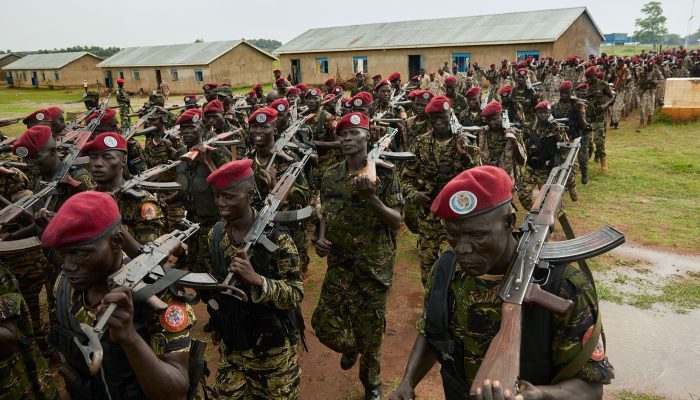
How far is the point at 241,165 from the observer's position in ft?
Result: 10.7

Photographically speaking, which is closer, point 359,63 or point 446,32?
point 446,32

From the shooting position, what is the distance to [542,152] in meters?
8.73

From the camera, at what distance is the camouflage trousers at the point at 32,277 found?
4.90 metres

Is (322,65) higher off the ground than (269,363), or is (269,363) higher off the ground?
(322,65)

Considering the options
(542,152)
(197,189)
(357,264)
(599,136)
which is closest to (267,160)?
(197,189)

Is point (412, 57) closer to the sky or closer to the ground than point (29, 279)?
closer to the sky

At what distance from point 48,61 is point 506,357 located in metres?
57.1

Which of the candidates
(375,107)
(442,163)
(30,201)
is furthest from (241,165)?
(375,107)

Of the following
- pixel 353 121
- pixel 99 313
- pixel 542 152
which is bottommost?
pixel 542 152

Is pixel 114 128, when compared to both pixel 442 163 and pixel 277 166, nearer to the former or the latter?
pixel 277 166

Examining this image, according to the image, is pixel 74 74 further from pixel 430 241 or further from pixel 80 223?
pixel 80 223

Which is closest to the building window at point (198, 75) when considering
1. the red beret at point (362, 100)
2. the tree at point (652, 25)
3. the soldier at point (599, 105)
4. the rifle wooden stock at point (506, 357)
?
the soldier at point (599, 105)

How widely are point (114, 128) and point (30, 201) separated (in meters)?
3.57

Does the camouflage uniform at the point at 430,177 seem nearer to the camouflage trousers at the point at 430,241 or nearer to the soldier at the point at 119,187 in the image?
the camouflage trousers at the point at 430,241
